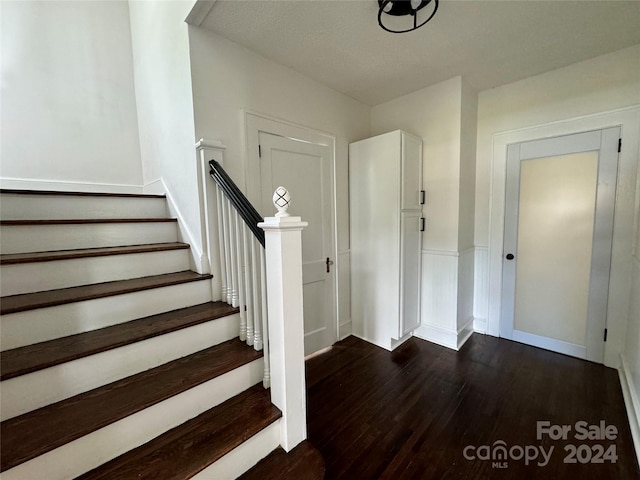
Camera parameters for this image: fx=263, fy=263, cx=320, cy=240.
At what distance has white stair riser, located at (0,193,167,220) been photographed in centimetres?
181

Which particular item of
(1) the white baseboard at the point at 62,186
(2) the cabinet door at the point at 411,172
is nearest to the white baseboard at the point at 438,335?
(2) the cabinet door at the point at 411,172

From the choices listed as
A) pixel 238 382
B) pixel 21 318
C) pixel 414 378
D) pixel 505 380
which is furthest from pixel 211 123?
pixel 505 380

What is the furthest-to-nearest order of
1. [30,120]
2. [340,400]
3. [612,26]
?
[30,120]
[340,400]
[612,26]

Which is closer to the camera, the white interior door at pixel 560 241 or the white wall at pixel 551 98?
the white wall at pixel 551 98

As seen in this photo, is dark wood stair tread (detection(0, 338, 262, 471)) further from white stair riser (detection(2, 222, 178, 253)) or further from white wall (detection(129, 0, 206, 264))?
white stair riser (detection(2, 222, 178, 253))

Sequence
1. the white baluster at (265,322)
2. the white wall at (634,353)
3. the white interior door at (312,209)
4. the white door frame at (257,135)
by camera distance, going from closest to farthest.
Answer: the white baluster at (265,322) < the white wall at (634,353) < the white door frame at (257,135) < the white interior door at (312,209)

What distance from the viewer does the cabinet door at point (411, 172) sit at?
2518mm

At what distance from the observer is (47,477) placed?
95 cm

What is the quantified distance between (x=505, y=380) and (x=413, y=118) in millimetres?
2606

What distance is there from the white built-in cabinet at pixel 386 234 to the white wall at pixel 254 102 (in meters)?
0.15

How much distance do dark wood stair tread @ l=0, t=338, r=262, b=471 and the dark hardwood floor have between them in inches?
33.7

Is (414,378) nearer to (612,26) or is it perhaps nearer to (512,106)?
(512,106)

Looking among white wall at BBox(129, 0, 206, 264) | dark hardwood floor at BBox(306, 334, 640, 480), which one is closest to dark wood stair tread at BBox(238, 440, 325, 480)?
dark hardwood floor at BBox(306, 334, 640, 480)

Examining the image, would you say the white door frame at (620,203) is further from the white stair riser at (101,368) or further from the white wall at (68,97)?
the white wall at (68,97)
